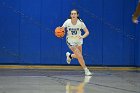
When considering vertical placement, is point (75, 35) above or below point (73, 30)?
below

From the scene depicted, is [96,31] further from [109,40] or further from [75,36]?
[75,36]

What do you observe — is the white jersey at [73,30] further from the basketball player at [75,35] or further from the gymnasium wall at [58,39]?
the gymnasium wall at [58,39]

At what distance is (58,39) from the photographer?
12734 millimetres

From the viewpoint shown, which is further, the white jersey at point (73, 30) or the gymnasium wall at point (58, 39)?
the gymnasium wall at point (58, 39)

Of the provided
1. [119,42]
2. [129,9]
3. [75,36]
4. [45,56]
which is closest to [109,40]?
[119,42]

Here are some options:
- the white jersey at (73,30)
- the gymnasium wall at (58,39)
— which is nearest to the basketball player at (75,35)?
the white jersey at (73,30)

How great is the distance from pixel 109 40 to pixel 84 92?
716cm

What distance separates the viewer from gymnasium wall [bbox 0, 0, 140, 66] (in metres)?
12.4

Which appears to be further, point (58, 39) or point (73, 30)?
point (58, 39)

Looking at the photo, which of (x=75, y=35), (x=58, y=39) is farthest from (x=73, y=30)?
(x=58, y=39)

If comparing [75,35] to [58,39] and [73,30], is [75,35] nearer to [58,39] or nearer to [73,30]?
[73,30]

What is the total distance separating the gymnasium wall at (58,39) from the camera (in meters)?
12.4

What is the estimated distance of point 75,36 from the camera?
9.94 metres

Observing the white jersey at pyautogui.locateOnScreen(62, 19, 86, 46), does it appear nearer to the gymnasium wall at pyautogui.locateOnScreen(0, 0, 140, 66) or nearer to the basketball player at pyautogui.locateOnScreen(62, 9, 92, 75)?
the basketball player at pyautogui.locateOnScreen(62, 9, 92, 75)
